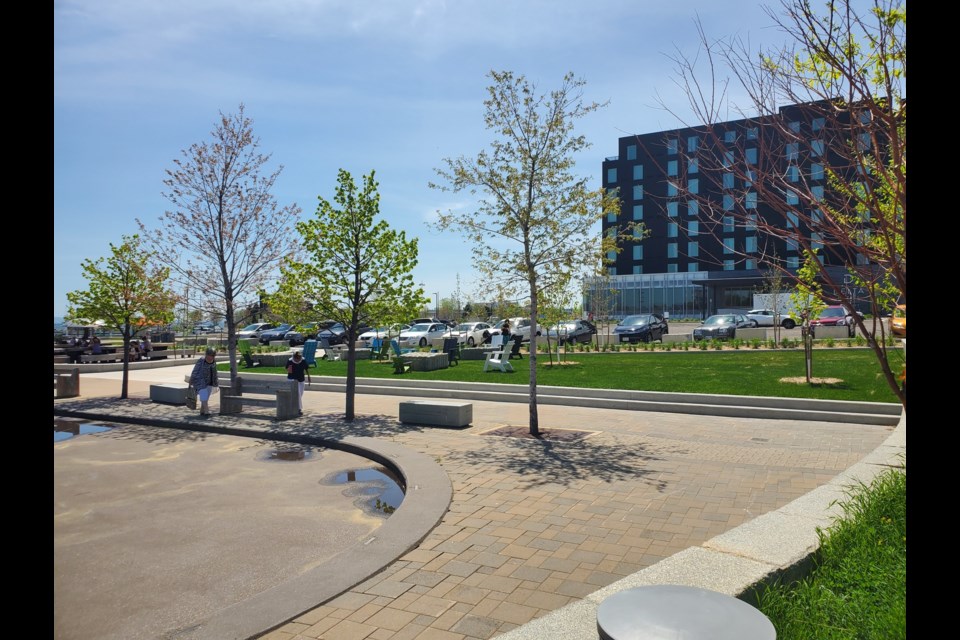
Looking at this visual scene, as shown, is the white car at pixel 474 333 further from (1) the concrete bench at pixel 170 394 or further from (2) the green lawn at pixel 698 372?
(1) the concrete bench at pixel 170 394

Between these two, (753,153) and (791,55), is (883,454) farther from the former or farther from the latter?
(753,153)

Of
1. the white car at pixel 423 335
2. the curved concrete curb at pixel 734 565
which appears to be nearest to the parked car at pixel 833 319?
the white car at pixel 423 335

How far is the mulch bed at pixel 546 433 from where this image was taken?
10.8m

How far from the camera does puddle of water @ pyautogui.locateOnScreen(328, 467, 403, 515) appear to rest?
747 centimetres

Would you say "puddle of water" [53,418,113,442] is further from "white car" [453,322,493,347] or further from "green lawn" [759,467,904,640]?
"white car" [453,322,493,347]

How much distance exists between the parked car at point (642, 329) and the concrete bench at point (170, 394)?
22.0m

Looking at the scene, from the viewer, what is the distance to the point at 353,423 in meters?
12.5

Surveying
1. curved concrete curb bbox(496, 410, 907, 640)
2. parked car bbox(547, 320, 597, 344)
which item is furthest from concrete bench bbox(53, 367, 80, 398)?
parked car bbox(547, 320, 597, 344)

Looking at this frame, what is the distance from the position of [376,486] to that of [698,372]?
507 inches

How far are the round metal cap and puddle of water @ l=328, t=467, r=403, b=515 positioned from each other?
14.6 feet

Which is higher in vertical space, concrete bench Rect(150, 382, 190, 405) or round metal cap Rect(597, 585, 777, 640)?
round metal cap Rect(597, 585, 777, 640)

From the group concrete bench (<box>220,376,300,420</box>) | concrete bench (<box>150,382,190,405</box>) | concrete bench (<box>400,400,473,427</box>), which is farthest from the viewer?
concrete bench (<box>150,382,190,405</box>)
